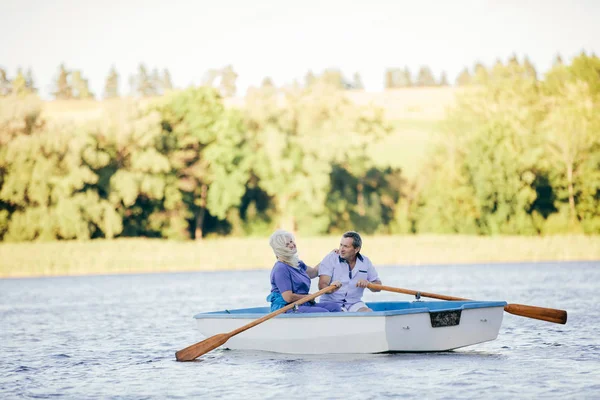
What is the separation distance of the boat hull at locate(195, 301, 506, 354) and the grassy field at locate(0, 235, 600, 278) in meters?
24.7

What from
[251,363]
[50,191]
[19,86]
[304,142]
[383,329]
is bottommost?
[251,363]

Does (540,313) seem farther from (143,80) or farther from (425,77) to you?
(425,77)

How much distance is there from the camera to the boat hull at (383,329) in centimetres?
1307

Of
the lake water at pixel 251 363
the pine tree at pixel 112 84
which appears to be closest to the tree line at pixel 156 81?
the pine tree at pixel 112 84

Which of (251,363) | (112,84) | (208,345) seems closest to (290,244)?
(251,363)

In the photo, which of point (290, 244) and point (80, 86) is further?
point (80, 86)

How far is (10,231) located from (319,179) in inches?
634

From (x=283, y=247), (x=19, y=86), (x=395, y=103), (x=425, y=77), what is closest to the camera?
(x=283, y=247)

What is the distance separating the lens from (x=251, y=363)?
13664 mm

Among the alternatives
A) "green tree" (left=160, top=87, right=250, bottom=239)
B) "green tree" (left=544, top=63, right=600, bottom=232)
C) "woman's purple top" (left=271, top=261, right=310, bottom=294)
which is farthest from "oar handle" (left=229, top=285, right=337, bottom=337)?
"green tree" (left=544, top=63, right=600, bottom=232)

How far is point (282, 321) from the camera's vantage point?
13602 millimetres

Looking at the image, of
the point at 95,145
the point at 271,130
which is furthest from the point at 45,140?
the point at 271,130

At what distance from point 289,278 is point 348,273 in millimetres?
780

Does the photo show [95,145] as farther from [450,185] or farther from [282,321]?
[282,321]
